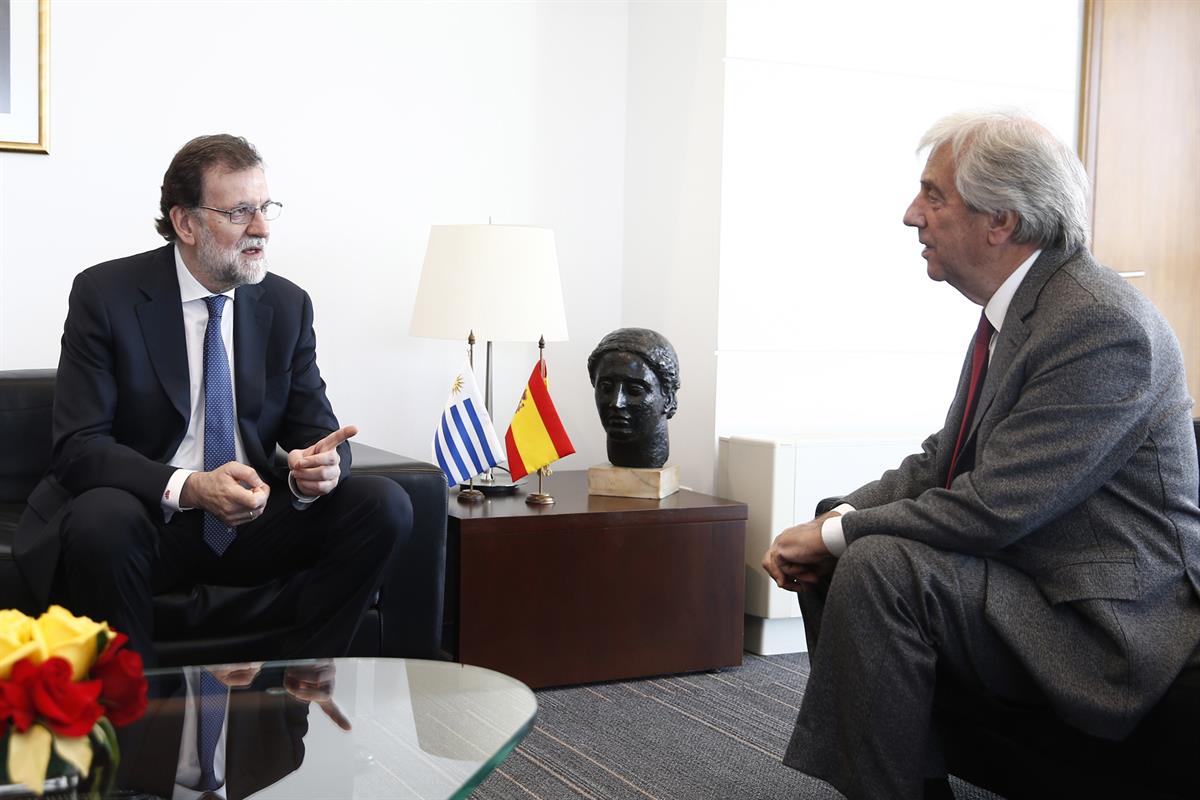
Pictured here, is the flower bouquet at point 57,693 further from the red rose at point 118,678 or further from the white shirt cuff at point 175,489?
the white shirt cuff at point 175,489

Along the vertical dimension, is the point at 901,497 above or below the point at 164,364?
below

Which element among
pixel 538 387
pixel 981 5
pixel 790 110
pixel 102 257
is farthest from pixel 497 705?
pixel 981 5

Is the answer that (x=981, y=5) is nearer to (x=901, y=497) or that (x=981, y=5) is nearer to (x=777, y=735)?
(x=901, y=497)

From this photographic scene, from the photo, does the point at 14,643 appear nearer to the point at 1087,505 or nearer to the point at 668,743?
the point at 1087,505

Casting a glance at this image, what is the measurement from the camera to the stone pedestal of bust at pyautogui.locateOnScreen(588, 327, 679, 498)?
311cm

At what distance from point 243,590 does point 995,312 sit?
1559 mm

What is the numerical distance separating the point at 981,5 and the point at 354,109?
1.96 metres

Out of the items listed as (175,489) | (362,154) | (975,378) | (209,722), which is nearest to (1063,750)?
(975,378)

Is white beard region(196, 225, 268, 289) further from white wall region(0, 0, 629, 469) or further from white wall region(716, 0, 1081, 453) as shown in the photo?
white wall region(716, 0, 1081, 453)

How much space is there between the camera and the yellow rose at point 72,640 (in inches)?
46.8

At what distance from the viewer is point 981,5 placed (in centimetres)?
376

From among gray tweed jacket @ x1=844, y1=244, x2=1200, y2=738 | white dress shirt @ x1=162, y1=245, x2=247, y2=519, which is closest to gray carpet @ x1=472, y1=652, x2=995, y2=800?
gray tweed jacket @ x1=844, y1=244, x2=1200, y2=738

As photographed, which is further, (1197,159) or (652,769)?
(1197,159)

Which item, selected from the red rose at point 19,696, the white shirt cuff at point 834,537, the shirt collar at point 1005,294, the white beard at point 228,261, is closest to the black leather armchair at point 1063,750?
the white shirt cuff at point 834,537
